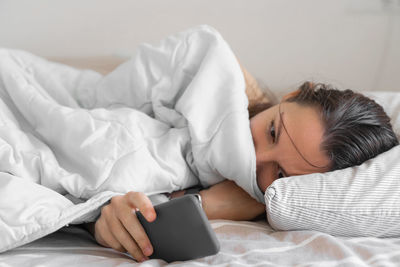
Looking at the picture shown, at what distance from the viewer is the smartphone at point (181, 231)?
24.6 inches

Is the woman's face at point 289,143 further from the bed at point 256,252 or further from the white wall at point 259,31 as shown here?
the white wall at point 259,31

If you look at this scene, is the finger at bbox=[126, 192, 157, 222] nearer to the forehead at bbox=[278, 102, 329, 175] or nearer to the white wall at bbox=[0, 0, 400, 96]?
the forehead at bbox=[278, 102, 329, 175]

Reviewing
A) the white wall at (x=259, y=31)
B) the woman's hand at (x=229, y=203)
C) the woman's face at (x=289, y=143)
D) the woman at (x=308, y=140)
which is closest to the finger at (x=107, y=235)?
the woman at (x=308, y=140)

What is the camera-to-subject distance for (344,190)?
29.3 inches

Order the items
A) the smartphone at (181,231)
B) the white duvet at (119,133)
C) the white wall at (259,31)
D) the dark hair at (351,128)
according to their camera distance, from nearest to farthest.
Answer: the smartphone at (181,231) < the white duvet at (119,133) < the dark hair at (351,128) < the white wall at (259,31)

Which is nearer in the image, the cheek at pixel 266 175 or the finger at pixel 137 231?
the finger at pixel 137 231

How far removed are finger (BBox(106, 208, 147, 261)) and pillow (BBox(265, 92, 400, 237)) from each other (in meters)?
0.24

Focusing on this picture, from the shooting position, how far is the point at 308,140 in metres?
0.83

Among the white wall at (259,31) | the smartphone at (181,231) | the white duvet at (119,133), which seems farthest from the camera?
the white wall at (259,31)

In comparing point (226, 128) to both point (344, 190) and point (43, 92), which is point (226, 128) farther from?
point (43, 92)

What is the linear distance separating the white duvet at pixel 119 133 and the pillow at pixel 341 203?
14cm

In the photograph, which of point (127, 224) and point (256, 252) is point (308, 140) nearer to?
point (256, 252)

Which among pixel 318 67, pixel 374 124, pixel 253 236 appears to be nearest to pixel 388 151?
pixel 374 124

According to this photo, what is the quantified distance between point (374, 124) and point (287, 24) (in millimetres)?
757
